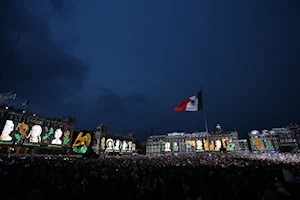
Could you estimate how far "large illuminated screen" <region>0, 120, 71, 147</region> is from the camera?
39.9 metres

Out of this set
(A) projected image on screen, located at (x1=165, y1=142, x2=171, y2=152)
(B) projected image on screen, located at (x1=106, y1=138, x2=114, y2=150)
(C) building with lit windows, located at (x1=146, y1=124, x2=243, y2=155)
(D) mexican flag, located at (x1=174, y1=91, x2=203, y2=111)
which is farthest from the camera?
(A) projected image on screen, located at (x1=165, y1=142, x2=171, y2=152)

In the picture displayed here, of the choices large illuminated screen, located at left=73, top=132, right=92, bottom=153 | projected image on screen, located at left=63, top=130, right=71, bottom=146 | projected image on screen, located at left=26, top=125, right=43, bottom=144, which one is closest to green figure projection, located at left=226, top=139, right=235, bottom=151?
large illuminated screen, located at left=73, top=132, right=92, bottom=153

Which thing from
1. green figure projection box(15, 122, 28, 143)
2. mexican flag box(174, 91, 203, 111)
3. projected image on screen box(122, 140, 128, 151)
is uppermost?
mexican flag box(174, 91, 203, 111)

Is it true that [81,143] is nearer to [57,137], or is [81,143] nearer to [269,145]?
[57,137]

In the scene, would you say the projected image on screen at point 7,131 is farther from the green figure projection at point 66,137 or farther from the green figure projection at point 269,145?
the green figure projection at point 269,145

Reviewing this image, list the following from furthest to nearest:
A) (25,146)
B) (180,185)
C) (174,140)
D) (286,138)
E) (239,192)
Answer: (174,140) < (286,138) < (25,146) < (180,185) < (239,192)

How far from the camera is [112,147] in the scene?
244 feet

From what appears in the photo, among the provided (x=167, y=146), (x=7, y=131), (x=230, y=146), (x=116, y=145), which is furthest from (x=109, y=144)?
(x=230, y=146)

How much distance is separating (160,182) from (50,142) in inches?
2139

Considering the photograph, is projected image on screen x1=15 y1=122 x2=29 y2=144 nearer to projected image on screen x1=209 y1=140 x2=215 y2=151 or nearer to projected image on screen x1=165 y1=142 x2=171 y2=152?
projected image on screen x1=165 y1=142 x2=171 y2=152

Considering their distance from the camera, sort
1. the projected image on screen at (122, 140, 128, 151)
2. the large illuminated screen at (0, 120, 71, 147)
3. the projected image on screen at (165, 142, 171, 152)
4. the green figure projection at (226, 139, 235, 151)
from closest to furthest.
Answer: the large illuminated screen at (0, 120, 71, 147) < the projected image on screen at (122, 140, 128, 151) < the green figure projection at (226, 139, 235, 151) < the projected image on screen at (165, 142, 171, 152)

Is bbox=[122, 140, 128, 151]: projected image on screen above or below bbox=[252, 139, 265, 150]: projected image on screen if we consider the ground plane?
below

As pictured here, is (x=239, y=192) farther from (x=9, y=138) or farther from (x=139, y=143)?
(x=139, y=143)

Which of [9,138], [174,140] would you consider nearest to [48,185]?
[9,138]
